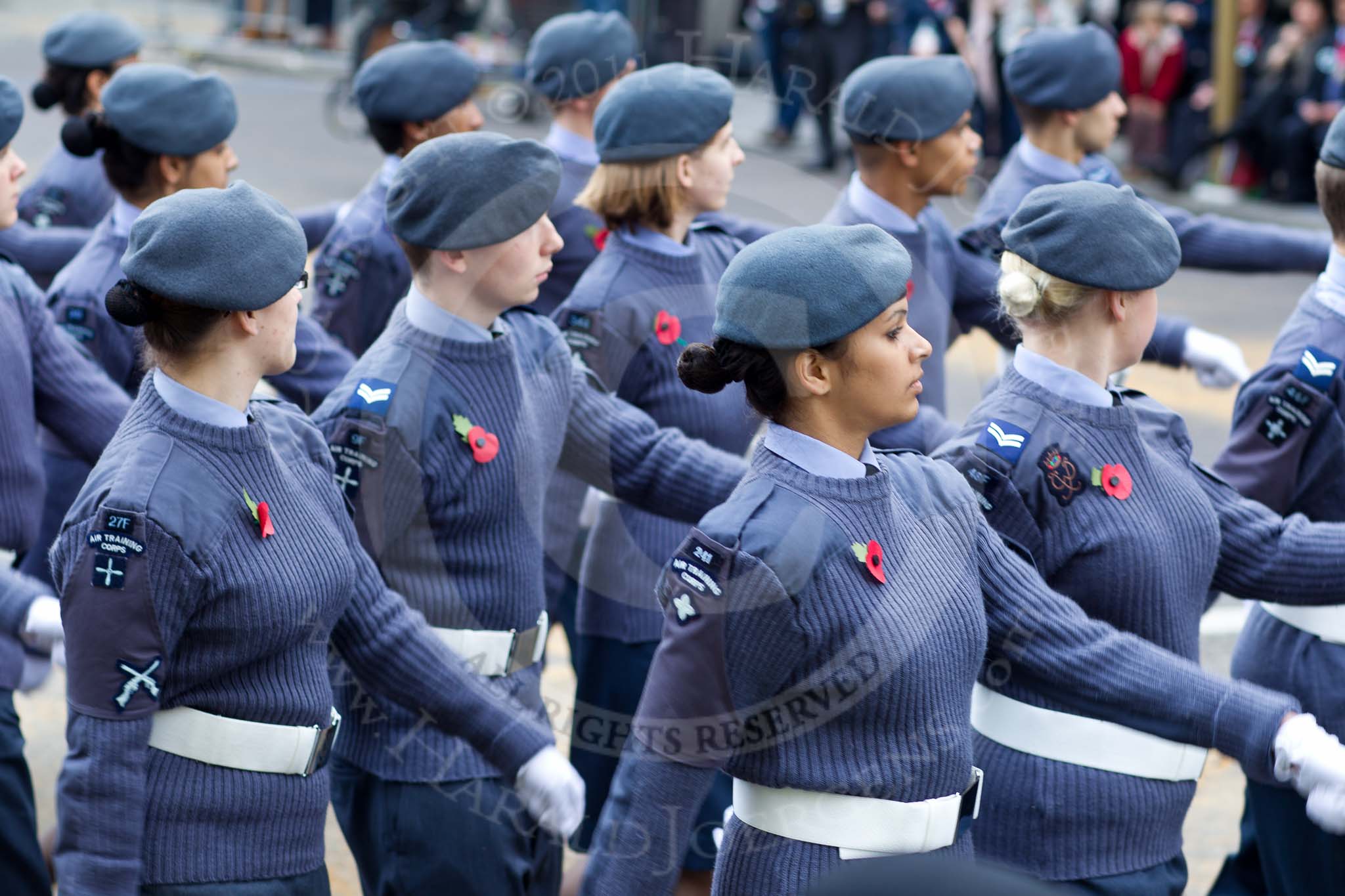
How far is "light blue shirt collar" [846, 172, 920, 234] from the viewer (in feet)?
17.5

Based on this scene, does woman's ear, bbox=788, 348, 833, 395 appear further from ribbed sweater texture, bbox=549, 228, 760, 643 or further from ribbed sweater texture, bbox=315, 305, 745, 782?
ribbed sweater texture, bbox=549, 228, 760, 643

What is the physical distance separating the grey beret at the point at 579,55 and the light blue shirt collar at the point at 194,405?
334 centimetres

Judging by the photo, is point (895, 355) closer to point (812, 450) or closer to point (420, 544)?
point (812, 450)

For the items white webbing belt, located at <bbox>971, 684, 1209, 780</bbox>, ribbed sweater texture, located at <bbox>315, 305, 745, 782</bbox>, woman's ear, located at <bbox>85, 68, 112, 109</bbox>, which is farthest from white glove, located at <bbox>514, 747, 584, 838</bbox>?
woman's ear, located at <bbox>85, 68, 112, 109</bbox>

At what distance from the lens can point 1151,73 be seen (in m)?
15.1

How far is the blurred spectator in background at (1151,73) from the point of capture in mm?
15000

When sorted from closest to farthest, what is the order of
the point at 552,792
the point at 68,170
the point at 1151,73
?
1. the point at 552,792
2. the point at 68,170
3. the point at 1151,73

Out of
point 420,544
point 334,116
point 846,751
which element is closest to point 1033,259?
point 846,751

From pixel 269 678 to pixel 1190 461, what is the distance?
1774 millimetres

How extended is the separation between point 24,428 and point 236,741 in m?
1.50

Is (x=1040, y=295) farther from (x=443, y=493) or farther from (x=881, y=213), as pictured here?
(x=881, y=213)

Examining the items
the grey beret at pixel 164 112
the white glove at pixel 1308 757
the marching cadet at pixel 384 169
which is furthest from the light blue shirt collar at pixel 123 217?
Result: the white glove at pixel 1308 757

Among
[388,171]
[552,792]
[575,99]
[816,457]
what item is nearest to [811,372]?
[816,457]

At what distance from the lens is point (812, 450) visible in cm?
311
